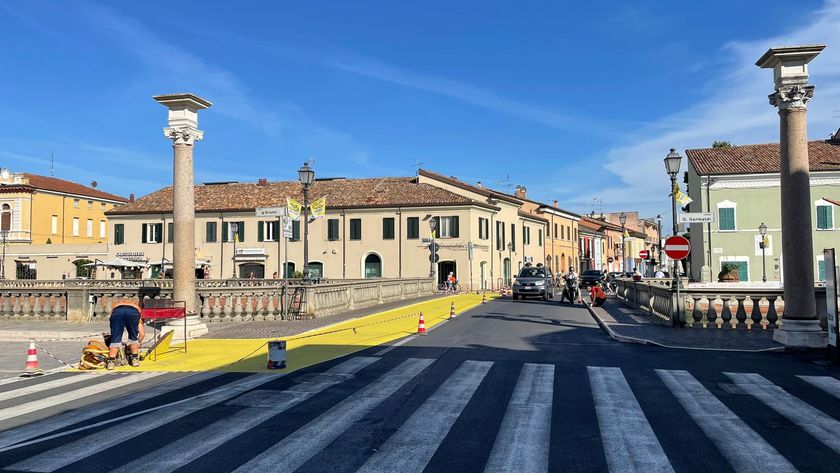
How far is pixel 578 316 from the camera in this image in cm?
2155

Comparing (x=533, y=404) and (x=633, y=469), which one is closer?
(x=633, y=469)

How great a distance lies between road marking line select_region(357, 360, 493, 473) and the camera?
5.20 metres

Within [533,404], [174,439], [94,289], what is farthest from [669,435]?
[94,289]

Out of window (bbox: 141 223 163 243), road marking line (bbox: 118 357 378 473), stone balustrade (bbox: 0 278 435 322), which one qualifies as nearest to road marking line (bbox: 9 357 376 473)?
road marking line (bbox: 118 357 378 473)

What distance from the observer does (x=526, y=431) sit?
6.22m

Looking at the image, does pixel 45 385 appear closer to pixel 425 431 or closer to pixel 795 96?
pixel 425 431

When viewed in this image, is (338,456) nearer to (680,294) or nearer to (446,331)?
(446,331)

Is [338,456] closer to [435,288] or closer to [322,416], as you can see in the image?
[322,416]

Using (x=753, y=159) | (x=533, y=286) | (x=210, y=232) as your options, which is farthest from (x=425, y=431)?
(x=210, y=232)

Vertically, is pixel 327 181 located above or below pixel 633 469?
above

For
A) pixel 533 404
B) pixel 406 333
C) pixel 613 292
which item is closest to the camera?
pixel 533 404

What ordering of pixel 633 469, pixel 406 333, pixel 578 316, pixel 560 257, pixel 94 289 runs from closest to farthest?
pixel 633 469 → pixel 406 333 → pixel 94 289 → pixel 578 316 → pixel 560 257

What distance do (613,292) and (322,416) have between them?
3467cm

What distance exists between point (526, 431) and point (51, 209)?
237 ft
